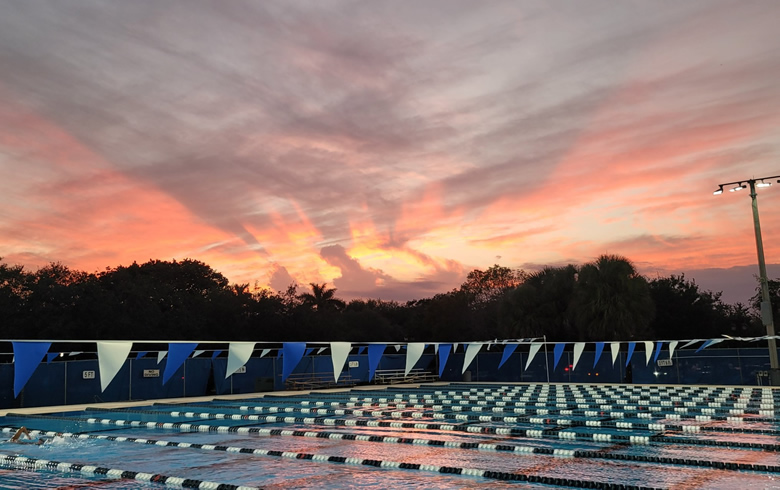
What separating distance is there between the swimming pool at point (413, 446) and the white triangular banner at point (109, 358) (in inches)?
45.3

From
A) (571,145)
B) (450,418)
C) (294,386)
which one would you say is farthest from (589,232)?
(450,418)

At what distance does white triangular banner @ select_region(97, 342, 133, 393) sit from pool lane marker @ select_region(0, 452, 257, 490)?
3175 millimetres

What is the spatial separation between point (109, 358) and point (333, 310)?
43388 mm

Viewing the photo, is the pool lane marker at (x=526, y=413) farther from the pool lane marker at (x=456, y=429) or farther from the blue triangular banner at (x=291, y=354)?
the pool lane marker at (x=456, y=429)

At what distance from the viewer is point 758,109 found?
20703mm

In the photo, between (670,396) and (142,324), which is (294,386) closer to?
(670,396)

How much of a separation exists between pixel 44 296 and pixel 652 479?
3653cm

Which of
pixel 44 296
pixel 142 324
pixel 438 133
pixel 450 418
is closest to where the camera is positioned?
pixel 450 418

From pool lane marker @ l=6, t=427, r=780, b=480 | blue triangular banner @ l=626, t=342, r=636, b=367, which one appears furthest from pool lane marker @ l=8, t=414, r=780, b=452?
blue triangular banner @ l=626, t=342, r=636, b=367

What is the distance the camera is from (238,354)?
1645 centimetres

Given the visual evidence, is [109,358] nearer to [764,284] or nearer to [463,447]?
[463,447]

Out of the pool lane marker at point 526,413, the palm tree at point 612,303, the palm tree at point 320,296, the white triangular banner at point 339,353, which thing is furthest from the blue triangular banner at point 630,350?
the palm tree at point 320,296

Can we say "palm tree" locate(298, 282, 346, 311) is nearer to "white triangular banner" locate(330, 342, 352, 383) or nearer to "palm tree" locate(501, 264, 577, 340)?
"palm tree" locate(501, 264, 577, 340)

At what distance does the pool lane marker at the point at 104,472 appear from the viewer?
24.4 ft
